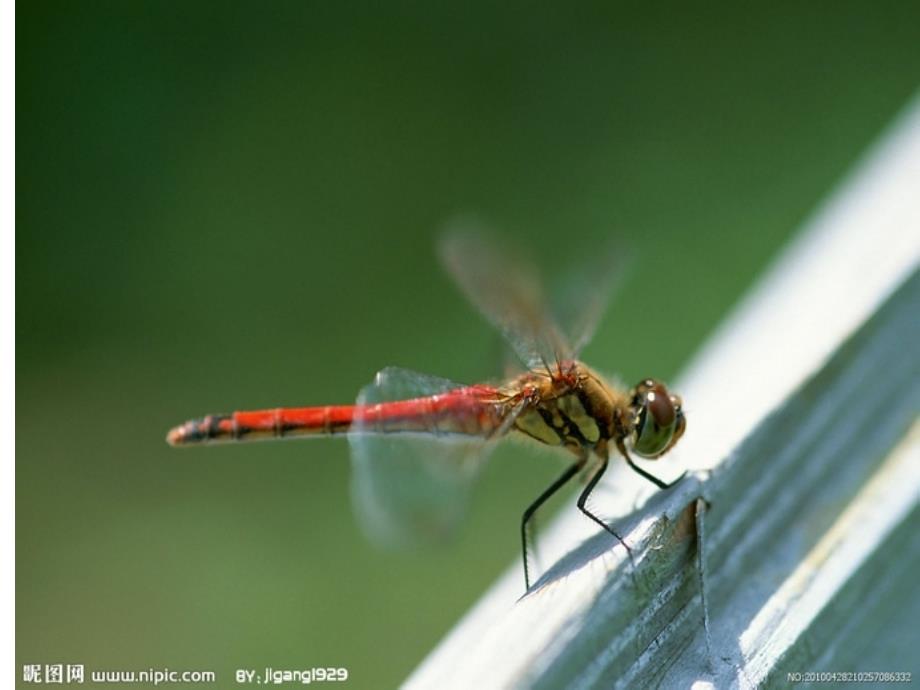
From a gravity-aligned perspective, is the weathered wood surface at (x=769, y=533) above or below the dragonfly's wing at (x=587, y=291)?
above

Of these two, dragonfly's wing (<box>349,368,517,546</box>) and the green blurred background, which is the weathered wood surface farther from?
the green blurred background

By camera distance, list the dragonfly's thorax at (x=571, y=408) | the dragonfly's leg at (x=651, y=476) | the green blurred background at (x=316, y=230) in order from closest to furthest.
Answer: the dragonfly's leg at (x=651, y=476)
the dragonfly's thorax at (x=571, y=408)
the green blurred background at (x=316, y=230)

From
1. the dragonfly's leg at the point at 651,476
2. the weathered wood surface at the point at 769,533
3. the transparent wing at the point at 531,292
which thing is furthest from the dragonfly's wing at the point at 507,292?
the weathered wood surface at the point at 769,533

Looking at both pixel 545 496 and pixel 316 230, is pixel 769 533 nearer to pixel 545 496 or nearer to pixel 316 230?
pixel 545 496

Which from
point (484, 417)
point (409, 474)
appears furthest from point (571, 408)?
point (409, 474)

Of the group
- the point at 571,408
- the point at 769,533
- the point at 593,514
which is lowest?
the point at 571,408

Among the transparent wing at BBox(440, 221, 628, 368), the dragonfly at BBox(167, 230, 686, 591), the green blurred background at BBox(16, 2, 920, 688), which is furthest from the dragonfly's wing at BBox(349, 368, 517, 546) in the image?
the green blurred background at BBox(16, 2, 920, 688)

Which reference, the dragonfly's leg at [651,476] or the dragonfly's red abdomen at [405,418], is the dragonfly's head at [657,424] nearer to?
the dragonfly's leg at [651,476]
